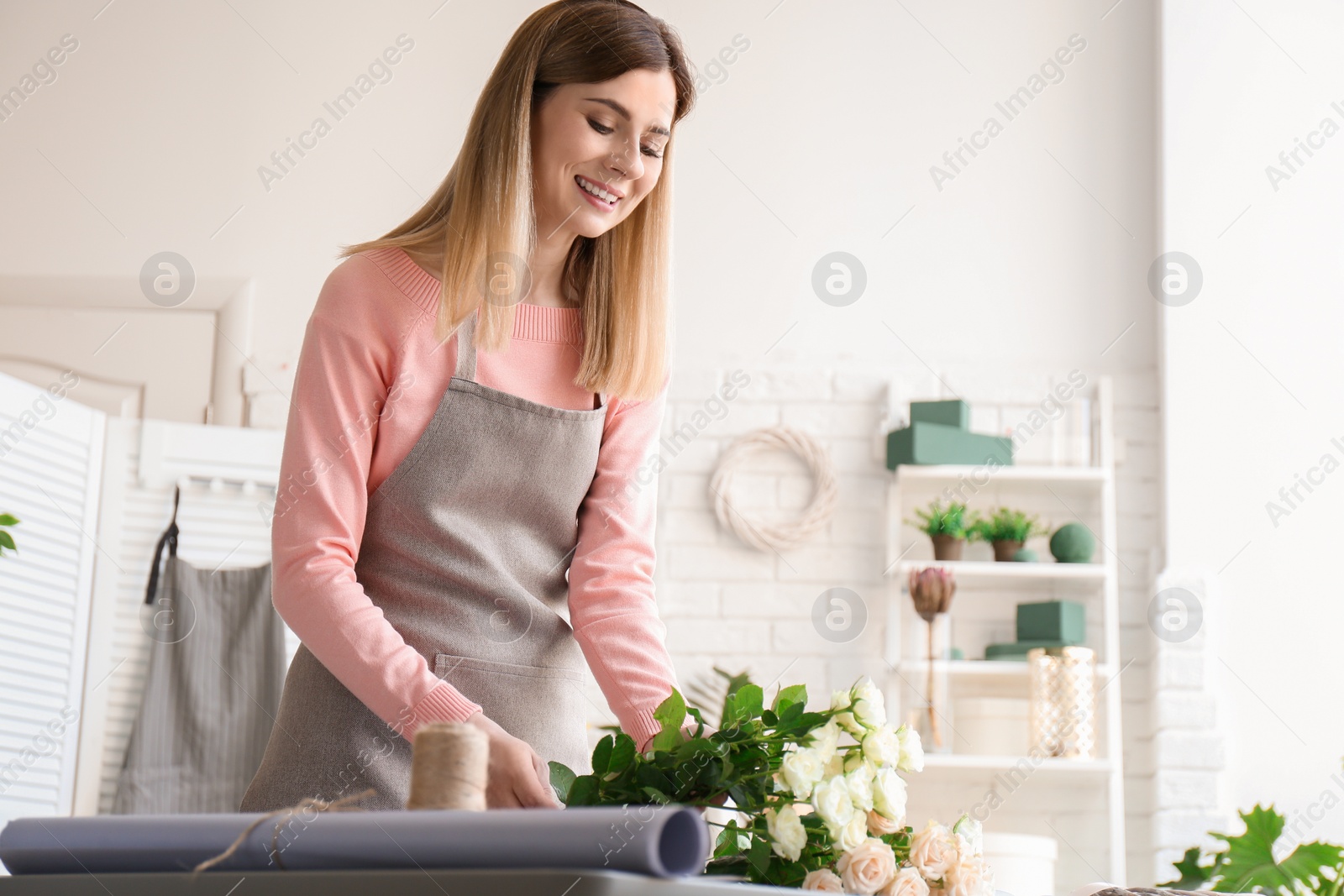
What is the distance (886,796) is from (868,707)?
0.07 metres

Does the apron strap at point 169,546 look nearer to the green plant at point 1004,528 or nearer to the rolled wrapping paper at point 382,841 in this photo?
the green plant at point 1004,528

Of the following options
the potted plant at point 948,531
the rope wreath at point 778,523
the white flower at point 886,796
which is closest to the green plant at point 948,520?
the potted plant at point 948,531

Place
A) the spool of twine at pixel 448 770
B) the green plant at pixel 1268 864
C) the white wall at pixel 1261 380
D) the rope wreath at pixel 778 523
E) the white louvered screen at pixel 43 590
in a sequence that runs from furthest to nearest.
Answer: the rope wreath at pixel 778 523, the white wall at pixel 1261 380, the white louvered screen at pixel 43 590, the green plant at pixel 1268 864, the spool of twine at pixel 448 770

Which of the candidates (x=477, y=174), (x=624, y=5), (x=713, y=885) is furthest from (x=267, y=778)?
(x=624, y=5)

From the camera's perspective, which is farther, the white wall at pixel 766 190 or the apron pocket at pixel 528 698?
the white wall at pixel 766 190

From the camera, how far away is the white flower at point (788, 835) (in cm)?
82

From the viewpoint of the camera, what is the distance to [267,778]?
1.22 m

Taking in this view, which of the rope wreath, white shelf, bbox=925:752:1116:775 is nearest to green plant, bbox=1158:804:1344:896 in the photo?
white shelf, bbox=925:752:1116:775

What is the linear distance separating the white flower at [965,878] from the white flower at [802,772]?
0.10 metres

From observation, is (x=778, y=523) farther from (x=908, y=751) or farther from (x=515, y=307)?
(x=908, y=751)

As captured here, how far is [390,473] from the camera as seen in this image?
1.27 metres

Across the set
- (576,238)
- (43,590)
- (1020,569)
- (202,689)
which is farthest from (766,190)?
(576,238)

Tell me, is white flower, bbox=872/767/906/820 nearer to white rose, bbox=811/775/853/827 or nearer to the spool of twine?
white rose, bbox=811/775/853/827

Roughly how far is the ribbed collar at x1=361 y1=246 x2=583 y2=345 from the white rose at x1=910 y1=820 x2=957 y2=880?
2.30 feet
